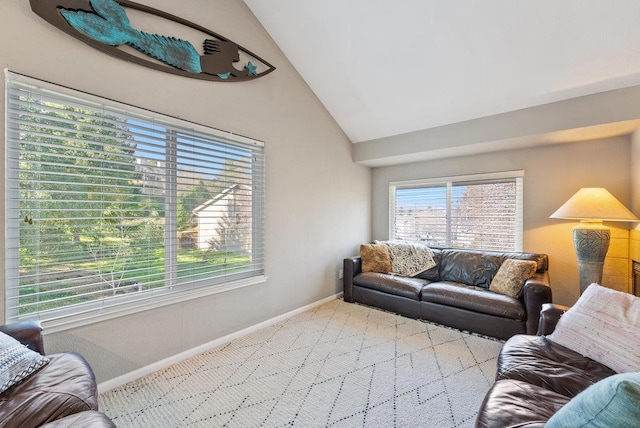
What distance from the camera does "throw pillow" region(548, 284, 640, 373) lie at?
4.57ft

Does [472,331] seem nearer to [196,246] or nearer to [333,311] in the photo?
[333,311]

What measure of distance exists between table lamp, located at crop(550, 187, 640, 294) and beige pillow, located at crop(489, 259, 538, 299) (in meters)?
0.41

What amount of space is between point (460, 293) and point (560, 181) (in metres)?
1.87

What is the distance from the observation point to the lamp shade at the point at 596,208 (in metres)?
2.54

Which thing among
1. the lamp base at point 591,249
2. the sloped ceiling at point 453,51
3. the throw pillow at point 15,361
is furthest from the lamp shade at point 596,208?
the throw pillow at point 15,361

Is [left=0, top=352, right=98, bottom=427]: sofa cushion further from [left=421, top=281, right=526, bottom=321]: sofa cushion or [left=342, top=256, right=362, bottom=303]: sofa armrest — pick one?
[left=421, top=281, right=526, bottom=321]: sofa cushion

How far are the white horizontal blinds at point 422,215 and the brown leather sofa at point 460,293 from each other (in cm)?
38

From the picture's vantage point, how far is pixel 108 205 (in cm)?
200

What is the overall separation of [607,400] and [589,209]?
278 centimetres

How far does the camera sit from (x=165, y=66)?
7.39 ft

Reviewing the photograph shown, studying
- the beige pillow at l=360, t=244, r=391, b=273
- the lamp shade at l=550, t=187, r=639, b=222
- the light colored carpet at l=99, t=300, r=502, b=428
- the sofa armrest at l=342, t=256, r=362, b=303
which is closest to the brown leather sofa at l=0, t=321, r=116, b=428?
the light colored carpet at l=99, t=300, r=502, b=428

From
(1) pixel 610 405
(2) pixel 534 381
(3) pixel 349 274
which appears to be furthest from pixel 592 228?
(1) pixel 610 405

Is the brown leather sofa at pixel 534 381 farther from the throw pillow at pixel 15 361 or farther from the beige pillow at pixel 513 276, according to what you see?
the throw pillow at pixel 15 361

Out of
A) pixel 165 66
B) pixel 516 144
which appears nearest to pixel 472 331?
pixel 516 144
